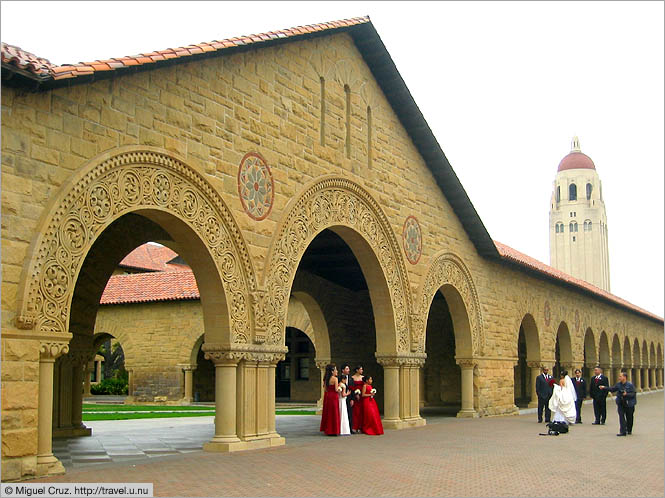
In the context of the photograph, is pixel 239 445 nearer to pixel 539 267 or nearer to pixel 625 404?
pixel 625 404

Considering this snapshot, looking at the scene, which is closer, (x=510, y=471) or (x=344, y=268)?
(x=510, y=471)

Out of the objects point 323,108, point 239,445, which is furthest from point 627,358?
point 239,445

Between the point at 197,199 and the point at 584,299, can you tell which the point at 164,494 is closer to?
the point at 197,199

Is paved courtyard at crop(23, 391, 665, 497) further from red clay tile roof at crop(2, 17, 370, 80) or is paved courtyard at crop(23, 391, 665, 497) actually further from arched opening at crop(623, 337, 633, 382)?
arched opening at crop(623, 337, 633, 382)

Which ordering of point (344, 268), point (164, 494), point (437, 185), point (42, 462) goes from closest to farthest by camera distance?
point (164, 494) < point (42, 462) < point (437, 185) < point (344, 268)

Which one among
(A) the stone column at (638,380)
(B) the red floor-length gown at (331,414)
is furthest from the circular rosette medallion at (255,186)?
(A) the stone column at (638,380)

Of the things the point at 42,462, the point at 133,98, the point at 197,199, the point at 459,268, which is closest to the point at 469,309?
the point at 459,268

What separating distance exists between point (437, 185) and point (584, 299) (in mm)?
15009

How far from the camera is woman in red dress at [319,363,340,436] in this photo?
16000mm

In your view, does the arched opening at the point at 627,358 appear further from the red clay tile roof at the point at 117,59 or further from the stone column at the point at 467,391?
the red clay tile roof at the point at 117,59

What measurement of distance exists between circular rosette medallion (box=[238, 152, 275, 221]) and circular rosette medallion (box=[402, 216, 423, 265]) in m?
5.27

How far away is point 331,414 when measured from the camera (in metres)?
16.1

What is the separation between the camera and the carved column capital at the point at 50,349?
29.7 feet

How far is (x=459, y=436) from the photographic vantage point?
1584 centimetres
